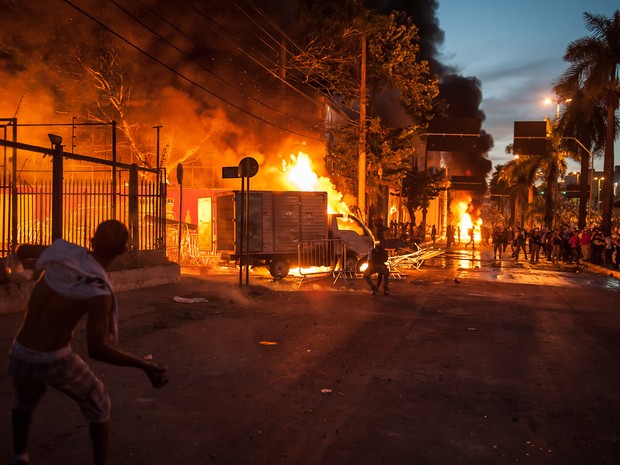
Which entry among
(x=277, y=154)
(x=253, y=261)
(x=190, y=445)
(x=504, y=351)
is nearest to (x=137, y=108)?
(x=277, y=154)

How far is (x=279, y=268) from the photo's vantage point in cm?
1717

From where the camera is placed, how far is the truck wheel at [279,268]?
1709 centimetres

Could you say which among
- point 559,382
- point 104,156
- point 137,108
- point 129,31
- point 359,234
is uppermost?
point 129,31

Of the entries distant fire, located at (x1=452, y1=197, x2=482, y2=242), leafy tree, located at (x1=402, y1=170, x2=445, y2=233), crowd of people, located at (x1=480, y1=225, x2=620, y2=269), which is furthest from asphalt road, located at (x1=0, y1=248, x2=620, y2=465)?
distant fire, located at (x1=452, y1=197, x2=482, y2=242)

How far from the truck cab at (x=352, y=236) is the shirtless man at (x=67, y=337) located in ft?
46.9

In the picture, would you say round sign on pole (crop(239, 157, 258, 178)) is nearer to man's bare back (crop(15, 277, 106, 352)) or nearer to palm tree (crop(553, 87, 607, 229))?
man's bare back (crop(15, 277, 106, 352))

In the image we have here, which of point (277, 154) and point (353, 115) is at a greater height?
point (353, 115)

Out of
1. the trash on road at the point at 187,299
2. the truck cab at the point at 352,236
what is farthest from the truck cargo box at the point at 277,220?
the trash on road at the point at 187,299

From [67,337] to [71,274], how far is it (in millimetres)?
358

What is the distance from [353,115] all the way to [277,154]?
16884 mm

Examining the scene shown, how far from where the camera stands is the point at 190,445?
4387 mm

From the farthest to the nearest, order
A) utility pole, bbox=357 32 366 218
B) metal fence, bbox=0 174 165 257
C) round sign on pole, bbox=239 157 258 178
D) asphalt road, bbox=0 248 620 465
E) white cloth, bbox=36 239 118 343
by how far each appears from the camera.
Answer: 1. utility pole, bbox=357 32 366 218
2. round sign on pole, bbox=239 157 258 178
3. metal fence, bbox=0 174 165 257
4. asphalt road, bbox=0 248 620 465
5. white cloth, bbox=36 239 118 343

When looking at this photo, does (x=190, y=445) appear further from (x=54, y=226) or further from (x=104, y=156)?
(x=104, y=156)

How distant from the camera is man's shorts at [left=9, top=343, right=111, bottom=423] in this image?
10.5 feet
